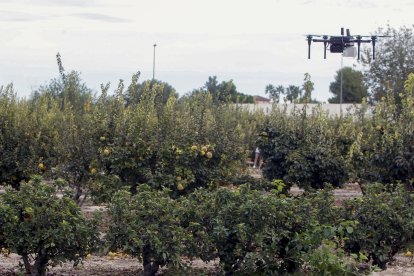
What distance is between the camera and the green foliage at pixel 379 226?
8.26m

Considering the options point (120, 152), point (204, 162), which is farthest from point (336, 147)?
point (120, 152)

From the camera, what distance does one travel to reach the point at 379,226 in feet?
27.3

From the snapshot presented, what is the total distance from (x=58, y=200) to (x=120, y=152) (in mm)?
3323

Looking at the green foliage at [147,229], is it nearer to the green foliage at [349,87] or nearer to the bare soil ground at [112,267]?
the bare soil ground at [112,267]

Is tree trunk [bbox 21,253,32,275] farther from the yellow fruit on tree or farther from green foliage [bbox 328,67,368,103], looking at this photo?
green foliage [bbox 328,67,368,103]

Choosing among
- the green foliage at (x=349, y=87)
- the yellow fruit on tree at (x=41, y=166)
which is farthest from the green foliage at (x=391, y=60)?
the yellow fruit on tree at (x=41, y=166)

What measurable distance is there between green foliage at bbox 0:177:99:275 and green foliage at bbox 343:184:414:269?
8.12 ft

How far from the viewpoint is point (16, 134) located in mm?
13117

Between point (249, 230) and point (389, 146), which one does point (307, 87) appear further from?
point (249, 230)

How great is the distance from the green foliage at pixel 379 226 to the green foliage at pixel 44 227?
248 centimetres

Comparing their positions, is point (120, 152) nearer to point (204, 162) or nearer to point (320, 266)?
point (204, 162)

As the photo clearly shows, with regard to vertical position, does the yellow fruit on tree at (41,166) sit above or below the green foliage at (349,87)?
below

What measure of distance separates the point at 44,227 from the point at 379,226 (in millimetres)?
3178

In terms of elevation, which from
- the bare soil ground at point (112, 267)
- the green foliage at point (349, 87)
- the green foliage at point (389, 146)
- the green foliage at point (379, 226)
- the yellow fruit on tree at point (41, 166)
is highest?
the green foliage at point (349, 87)
